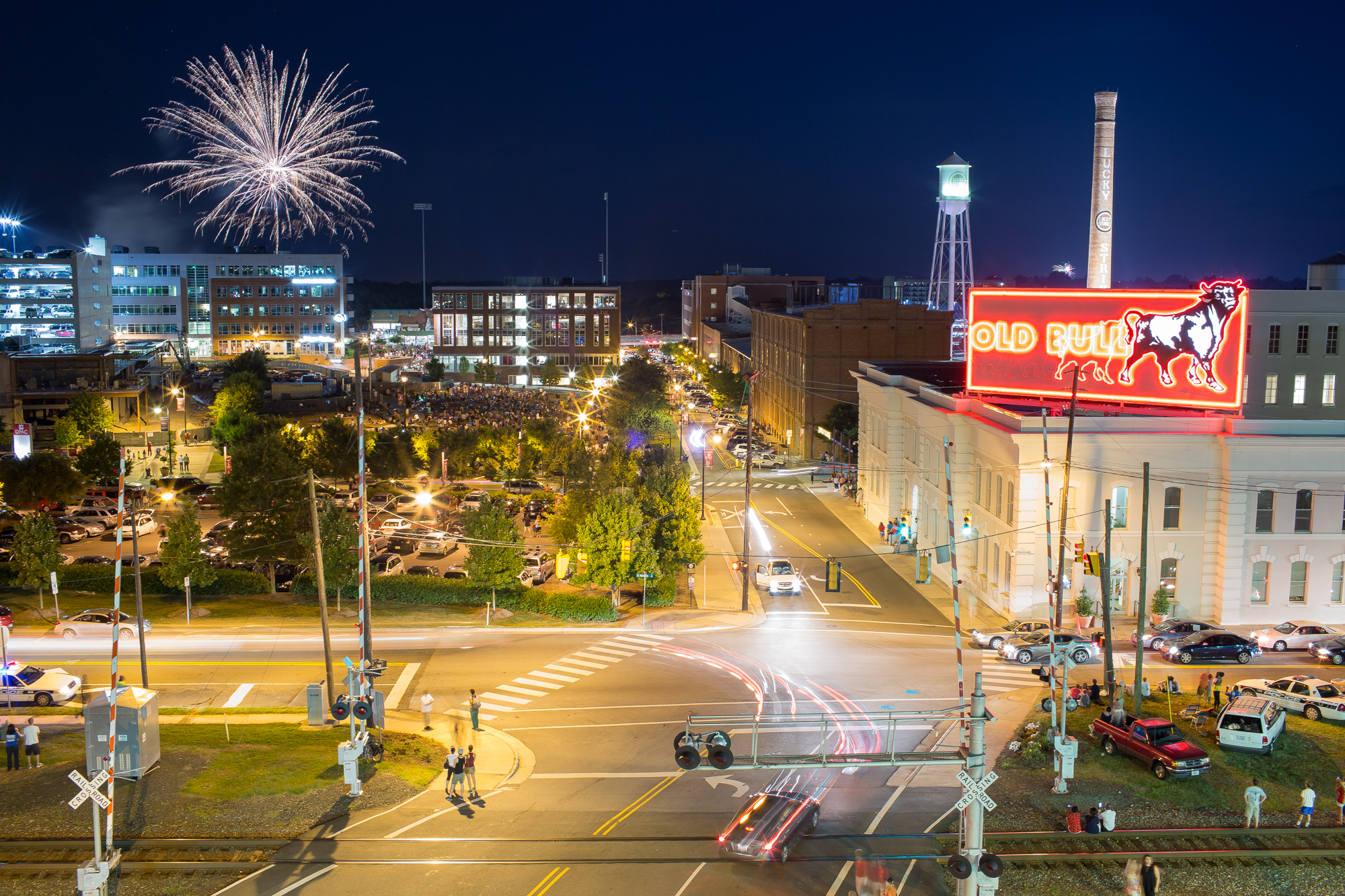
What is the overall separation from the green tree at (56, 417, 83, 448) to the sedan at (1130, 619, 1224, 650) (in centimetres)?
7716

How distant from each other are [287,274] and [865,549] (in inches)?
5326

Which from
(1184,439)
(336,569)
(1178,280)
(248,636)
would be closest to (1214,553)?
(1184,439)

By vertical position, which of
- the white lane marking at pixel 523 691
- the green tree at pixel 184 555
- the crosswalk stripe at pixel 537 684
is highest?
the green tree at pixel 184 555

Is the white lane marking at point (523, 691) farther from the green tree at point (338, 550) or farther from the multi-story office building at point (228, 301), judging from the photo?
the multi-story office building at point (228, 301)

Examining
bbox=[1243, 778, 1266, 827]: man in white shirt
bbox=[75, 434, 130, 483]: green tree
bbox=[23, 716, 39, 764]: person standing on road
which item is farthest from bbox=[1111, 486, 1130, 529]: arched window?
bbox=[75, 434, 130, 483]: green tree

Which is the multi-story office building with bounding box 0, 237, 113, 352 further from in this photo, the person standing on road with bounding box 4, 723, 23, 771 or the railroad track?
the railroad track

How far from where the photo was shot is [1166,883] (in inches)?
830

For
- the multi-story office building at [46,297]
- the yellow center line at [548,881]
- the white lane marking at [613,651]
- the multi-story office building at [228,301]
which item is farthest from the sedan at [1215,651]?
the multi-story office building at [228,301]

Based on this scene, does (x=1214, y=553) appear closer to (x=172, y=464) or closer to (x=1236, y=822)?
(x=1236, y=822)

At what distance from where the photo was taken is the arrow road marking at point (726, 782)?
1000 inches

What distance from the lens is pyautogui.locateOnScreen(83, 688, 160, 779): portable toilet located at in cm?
2431

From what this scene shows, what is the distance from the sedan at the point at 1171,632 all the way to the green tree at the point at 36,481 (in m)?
57.1

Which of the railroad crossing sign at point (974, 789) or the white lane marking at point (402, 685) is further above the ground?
the railroad crossing sign at point (974, 789)

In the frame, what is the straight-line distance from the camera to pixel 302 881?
20.5 meters
